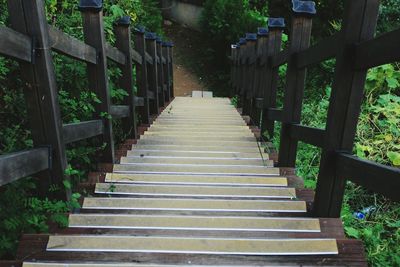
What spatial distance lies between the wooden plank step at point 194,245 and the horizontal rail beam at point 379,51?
3.28 feet

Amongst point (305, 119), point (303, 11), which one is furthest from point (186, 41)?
point (303, 11)

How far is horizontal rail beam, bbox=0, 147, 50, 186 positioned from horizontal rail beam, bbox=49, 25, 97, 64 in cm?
64

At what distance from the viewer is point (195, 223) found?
225 centimetres

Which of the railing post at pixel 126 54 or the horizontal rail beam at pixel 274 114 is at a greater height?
the railing post at pixel 126 54

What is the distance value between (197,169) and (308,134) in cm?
109

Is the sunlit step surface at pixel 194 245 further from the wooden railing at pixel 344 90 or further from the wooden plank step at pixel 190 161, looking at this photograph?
the wooden plank step at pixel 190 161

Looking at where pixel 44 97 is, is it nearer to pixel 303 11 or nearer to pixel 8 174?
pixel 8 174

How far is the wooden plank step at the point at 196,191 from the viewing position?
2.67m

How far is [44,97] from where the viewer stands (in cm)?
205

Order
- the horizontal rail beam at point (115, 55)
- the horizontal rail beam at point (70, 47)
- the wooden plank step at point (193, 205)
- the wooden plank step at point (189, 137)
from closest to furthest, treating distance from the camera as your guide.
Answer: the horizontal rail beam at point (70, 47) → the wooden plank step at point (193, 205) → the horizontal rail beam at point (115, 55) → the wooden plank step at point (189, 137)

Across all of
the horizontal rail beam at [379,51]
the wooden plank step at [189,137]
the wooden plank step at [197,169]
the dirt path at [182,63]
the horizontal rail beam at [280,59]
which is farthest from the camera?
the dirt path at [182,63]

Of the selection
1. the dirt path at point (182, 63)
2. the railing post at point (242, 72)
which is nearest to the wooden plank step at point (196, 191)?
the railing post at point (242, 72)

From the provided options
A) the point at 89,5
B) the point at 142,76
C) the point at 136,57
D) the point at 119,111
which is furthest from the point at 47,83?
the point at 142,76

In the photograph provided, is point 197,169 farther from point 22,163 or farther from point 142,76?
point 142,76
